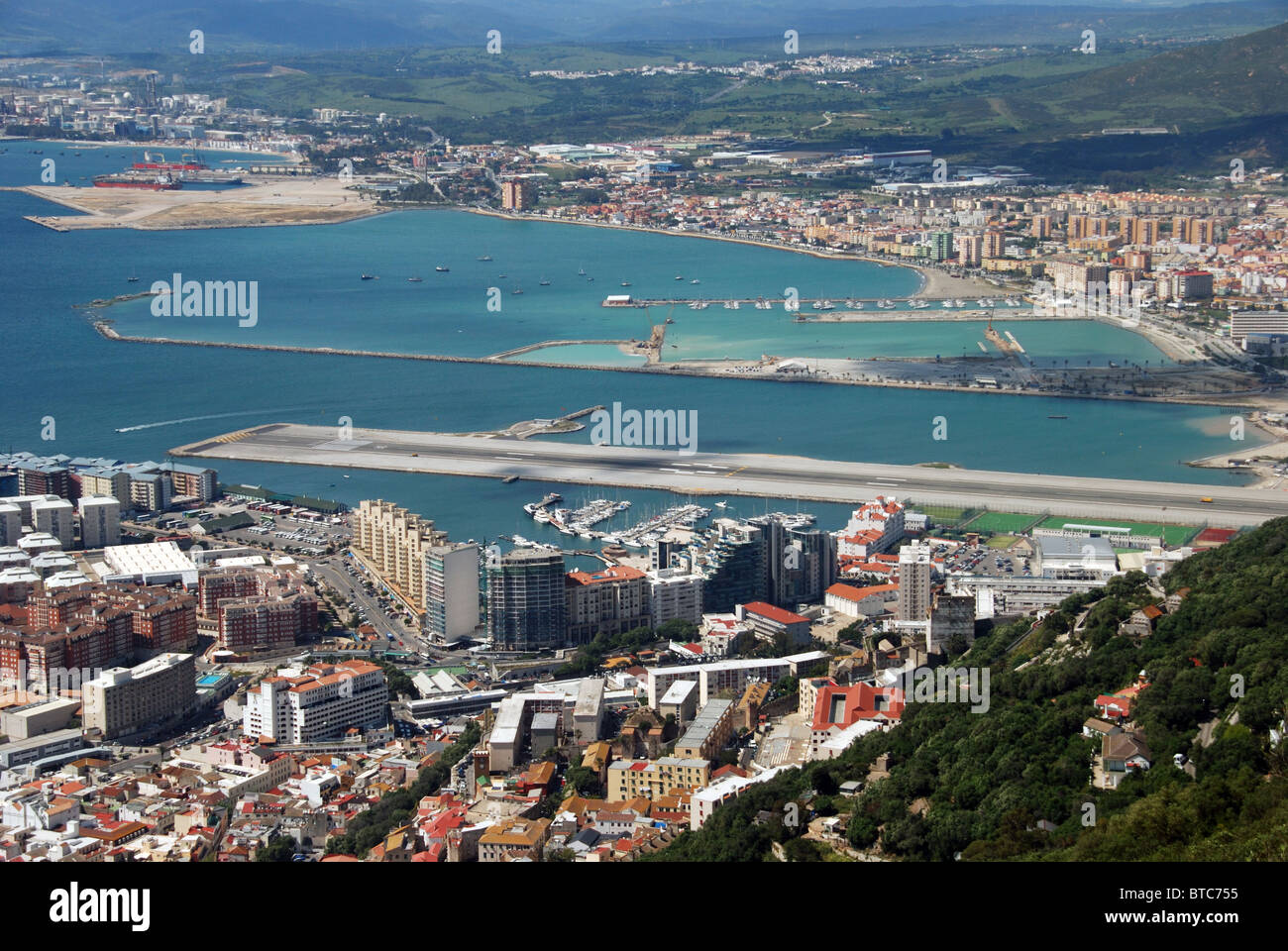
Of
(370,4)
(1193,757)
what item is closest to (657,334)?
(1193,757)

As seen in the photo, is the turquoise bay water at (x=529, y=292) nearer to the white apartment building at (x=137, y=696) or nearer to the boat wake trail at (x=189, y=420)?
the boat wake trail at (x=189, y=420)

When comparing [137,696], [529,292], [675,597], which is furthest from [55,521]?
[529,292]

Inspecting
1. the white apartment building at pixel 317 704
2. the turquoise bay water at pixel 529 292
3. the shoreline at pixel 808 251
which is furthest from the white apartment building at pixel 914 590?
the shoreline at pixel 808 251

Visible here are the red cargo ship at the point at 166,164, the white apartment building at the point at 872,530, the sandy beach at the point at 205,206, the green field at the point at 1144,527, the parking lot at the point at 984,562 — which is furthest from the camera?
the red cargo ship at the point at 166,164

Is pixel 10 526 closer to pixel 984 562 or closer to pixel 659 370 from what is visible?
pixel 984 562
